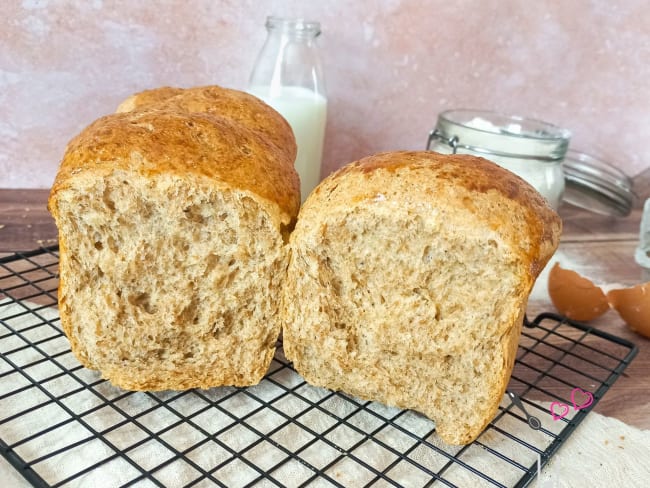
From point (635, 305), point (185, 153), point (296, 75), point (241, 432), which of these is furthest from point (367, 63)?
point (241, 432)

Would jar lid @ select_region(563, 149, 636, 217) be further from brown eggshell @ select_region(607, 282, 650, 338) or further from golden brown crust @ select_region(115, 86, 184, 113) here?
golden brown crust @ select_region(115, 86, 184, 113)

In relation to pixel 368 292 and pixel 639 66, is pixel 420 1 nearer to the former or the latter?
pixel 639 66

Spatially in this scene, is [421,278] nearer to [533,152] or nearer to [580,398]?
[580,398]

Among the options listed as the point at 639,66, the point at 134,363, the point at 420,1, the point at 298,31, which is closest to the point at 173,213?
the point at 134,363

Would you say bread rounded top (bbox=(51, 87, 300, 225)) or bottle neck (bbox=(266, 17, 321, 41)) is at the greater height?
bottle neck (bbox=(266, 17, 321, 41))

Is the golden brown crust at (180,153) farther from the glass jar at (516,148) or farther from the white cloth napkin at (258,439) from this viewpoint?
the glass jar at (516,148)

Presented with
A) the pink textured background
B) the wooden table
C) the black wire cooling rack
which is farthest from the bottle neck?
the black wire cooling rack
